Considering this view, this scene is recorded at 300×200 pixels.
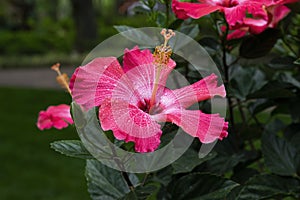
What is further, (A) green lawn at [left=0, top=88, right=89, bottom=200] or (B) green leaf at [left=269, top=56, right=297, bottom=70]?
(A) green lawn at [left=0, top=88, right=89, bottom=200]

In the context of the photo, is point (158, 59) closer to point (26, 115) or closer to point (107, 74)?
point (107, 74)

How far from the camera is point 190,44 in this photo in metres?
0.80

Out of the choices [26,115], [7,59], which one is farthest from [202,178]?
[7,59]

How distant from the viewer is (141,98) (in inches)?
23.9

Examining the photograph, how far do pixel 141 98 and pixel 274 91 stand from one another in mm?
251

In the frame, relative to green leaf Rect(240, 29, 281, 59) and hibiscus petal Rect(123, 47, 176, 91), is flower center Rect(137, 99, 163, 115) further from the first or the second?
green leaf Rect(240, 29, 281, 59)

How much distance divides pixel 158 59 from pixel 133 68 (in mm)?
30

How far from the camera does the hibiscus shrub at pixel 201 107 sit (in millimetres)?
559

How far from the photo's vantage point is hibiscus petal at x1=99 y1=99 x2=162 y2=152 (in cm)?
53

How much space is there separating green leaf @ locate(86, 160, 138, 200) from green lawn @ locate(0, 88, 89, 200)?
2.21 m

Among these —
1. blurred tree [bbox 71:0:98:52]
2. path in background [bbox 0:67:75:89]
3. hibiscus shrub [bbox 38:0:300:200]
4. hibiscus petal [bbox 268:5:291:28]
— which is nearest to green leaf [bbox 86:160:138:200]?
hibiscus shrub [bbox 38:0:300:200]

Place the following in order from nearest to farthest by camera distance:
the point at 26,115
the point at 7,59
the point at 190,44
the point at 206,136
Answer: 1. the point at 206,136
2. the point at 190,44
3. the point at 26,115
4. the point at 7,59

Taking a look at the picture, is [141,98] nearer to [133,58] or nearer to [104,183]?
[133,58]

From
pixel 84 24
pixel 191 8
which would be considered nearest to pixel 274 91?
pixel 191 8
